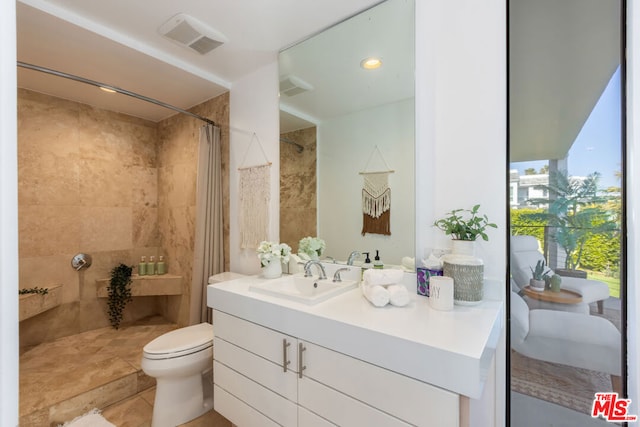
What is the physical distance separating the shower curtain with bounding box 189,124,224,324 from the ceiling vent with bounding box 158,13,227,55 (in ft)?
2.33

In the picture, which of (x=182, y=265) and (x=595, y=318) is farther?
(x=182, y=265)

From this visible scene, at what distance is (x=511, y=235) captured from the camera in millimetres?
1259

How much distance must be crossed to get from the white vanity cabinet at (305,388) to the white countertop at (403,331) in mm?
43

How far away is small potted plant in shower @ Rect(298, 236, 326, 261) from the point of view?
1.85 m

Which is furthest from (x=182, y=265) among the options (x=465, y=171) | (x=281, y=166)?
(x=465, y=171)

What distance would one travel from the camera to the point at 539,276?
1.23 metres

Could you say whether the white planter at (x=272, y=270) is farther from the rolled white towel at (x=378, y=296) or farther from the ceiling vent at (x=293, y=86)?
the ceiling vent at (x=293, y=86)

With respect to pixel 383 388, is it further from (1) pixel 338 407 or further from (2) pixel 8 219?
(2) pixel 8 219

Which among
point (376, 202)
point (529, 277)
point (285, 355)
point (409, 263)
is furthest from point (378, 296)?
point (529, 277)

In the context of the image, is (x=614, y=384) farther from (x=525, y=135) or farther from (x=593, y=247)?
(x=525, y=135)

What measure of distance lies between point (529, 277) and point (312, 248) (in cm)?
119

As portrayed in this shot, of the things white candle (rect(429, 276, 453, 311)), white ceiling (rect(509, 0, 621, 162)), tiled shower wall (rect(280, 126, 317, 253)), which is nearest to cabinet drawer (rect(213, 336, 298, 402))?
white candle (rect(429, 276, 453, 311))

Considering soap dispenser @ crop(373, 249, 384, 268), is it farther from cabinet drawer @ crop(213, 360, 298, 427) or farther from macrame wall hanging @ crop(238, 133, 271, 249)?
macrame wall hanging @ crop(238, 133, 271, 249)

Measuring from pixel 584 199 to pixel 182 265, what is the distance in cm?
335
